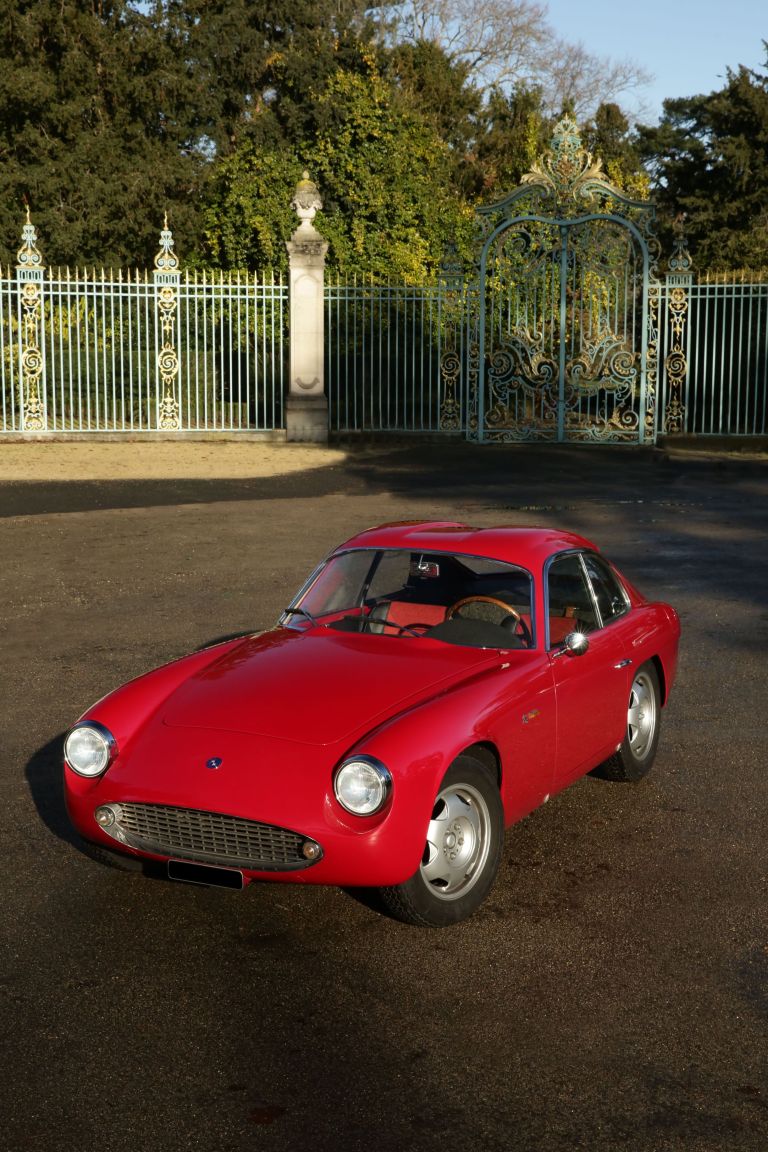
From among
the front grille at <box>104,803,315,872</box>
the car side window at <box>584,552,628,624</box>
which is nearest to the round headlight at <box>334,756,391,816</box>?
the front grille at <box>104,803,315,872</box>

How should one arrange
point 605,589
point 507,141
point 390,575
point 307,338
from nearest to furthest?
point 390,575 < point 605,589 < point 307,338 < point 507,141

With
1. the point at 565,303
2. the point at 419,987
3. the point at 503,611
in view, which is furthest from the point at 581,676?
the point at 565,303

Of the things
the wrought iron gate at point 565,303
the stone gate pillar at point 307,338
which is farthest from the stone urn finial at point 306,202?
the wrought iron gate at point 565,303

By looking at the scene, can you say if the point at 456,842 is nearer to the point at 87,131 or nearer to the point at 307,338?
the point at 307,338

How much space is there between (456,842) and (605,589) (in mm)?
2037

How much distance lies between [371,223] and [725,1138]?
32.4 m

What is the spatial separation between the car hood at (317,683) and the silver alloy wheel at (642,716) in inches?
48.4

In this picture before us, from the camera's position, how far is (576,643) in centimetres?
571

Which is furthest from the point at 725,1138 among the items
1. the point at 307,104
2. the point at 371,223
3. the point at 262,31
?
the point at 262,31

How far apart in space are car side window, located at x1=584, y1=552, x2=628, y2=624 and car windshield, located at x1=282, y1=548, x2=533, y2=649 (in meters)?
0.59

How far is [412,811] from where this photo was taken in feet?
15.3

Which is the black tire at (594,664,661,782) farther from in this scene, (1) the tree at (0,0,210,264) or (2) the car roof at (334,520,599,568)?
(1) the tree at (0,0,210,264)

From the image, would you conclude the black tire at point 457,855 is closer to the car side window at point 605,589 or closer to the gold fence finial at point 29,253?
the car side window at point 605,589

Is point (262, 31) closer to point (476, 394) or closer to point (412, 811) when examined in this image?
point (476, 394)
